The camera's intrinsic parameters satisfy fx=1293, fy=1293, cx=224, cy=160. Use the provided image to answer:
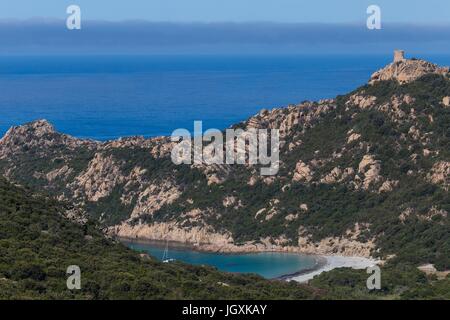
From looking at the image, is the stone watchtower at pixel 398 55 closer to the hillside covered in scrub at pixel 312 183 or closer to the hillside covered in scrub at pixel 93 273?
the hillside covered in scrub at pixel 312 183

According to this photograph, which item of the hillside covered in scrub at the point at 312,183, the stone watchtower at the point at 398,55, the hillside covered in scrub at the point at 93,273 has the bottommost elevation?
the hillside covered in scrub at the point at 93,273

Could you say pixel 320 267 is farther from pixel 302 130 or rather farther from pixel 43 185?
pixel 43 185

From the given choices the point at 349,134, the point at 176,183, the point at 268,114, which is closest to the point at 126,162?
the point at 176,183

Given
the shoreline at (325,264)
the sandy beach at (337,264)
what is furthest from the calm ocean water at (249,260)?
the sandy beach at (337,264)

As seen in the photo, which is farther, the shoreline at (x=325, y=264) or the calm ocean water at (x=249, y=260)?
the calm ocean water at (x=249, y=260)

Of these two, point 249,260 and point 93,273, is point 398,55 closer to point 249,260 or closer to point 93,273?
point 249,260

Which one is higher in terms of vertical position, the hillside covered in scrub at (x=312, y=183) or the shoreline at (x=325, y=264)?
the hillside covered in scrub at (x=312, y=183)
